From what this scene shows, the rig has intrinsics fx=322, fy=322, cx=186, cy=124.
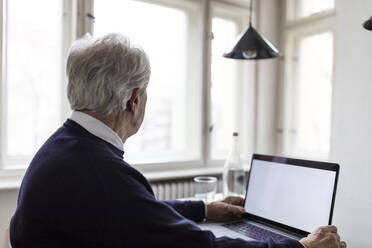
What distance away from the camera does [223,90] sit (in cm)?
301

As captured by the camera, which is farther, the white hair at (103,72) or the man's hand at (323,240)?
the man's hand at (323,240)

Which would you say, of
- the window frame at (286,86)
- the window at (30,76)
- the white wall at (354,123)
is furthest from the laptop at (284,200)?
the window frame at (286,86)

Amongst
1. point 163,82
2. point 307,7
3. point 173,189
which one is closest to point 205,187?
point 173,189

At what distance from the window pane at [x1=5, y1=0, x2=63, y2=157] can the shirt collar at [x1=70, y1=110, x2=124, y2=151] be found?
136 centimetres

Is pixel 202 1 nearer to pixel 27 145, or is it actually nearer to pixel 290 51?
pixel 290 51

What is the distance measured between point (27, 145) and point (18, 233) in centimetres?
141

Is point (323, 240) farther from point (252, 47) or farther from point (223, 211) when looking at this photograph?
point (252, 47)

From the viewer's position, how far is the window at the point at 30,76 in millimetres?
2023

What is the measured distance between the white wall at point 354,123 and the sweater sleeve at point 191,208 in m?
0.93

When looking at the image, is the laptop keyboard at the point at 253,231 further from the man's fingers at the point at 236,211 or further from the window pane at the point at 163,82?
the window pane at the point at 163,82

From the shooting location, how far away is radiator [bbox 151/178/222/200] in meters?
2.31

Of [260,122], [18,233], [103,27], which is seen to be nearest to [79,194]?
[18,233]

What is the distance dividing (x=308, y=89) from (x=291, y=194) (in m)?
1.85

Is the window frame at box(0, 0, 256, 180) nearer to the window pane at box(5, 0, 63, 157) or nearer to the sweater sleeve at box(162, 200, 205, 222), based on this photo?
the window pane at box(5, 0, 63, 157)
